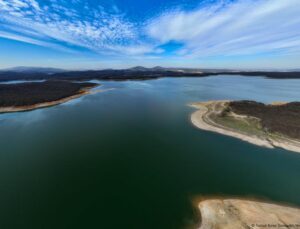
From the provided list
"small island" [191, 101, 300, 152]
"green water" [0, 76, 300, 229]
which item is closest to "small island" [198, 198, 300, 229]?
"green water" [0, 76, 300, 229]

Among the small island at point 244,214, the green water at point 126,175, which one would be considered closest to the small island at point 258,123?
the green water at point 126,175

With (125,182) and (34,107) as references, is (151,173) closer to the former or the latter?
(125,182)

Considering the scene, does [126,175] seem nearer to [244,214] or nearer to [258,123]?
[244,214]

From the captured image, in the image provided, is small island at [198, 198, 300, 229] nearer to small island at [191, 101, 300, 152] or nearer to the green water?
the green water

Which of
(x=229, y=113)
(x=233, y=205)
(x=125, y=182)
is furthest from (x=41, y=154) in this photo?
(x=229, y=113)

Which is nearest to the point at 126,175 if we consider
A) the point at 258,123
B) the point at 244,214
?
the point at 244,214

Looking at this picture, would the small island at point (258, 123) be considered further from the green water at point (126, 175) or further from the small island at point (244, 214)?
the small island at point (244, 214)

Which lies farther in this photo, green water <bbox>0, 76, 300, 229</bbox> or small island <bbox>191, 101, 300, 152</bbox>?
small island <bbox>191, 101, 300, 152</bbox>
